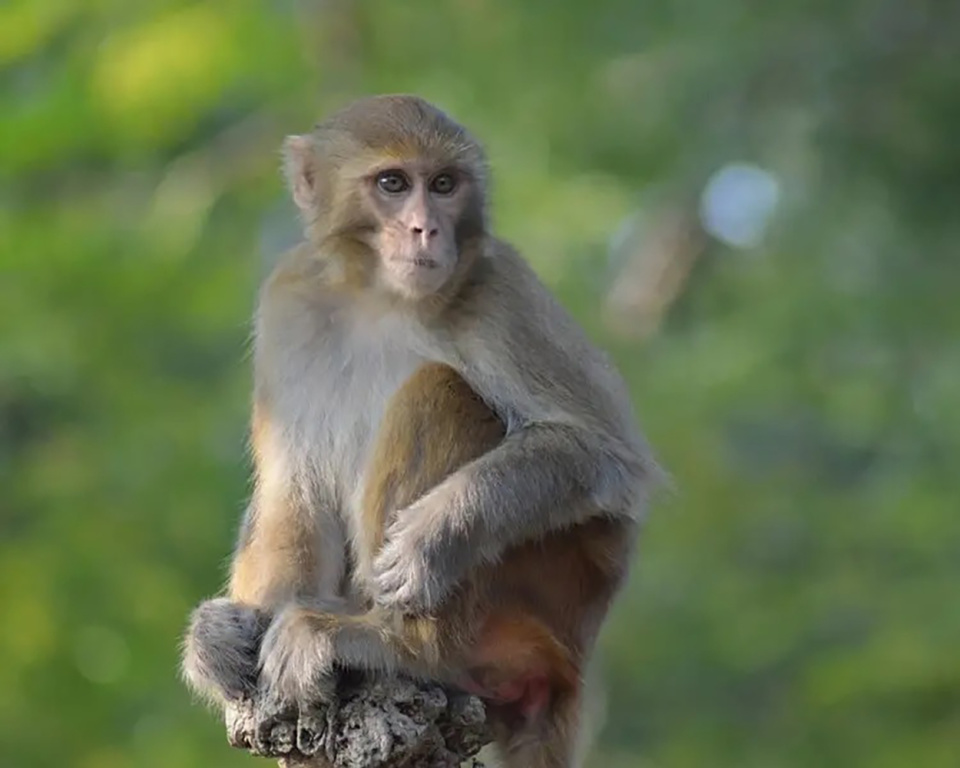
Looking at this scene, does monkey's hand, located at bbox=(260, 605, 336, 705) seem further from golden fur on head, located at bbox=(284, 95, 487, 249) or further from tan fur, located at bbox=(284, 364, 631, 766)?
golden fur on head, located at bbox=(284, 95, 487, 249)

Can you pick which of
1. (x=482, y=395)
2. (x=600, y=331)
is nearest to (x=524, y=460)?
(x=482, y=395)

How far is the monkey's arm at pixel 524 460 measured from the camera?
4711 mm

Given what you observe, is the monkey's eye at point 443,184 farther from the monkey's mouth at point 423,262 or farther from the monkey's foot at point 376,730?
the monkey's foot at point 376,730

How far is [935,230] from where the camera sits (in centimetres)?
1158

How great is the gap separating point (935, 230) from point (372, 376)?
7027mm

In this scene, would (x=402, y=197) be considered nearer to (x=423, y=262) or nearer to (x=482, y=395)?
(x=423, y=262)

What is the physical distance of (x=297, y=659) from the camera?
4512 millimetres

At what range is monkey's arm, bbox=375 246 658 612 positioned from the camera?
471cm

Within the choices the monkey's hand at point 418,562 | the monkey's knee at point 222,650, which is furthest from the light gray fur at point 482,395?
the monkey's knee at point 222,650

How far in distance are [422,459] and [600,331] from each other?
6.17 metres

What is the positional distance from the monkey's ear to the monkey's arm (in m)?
0.66

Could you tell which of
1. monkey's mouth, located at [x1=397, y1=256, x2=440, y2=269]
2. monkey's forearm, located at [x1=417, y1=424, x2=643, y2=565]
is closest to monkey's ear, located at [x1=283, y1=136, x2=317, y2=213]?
monkey's mouth, located at [x1=397, y1=256, x2=440, y2=269]

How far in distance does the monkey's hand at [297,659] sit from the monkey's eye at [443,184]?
1137mm

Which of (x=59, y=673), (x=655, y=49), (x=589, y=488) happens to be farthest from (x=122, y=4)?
(x=589, y=488)
